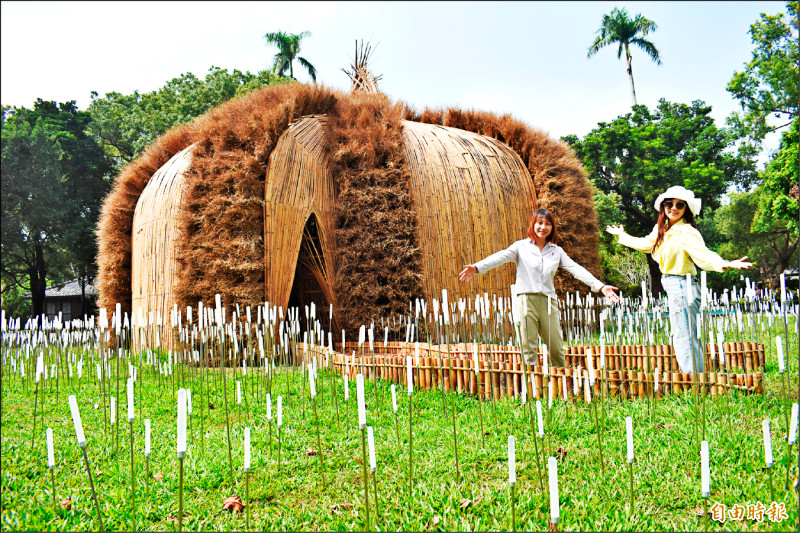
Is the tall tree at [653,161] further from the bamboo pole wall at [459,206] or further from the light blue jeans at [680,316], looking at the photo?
the light blue jeans at [680,316]

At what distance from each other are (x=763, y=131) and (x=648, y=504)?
40.7 feet

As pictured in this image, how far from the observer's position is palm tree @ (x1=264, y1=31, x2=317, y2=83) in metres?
22.8

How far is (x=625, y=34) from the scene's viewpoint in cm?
2088

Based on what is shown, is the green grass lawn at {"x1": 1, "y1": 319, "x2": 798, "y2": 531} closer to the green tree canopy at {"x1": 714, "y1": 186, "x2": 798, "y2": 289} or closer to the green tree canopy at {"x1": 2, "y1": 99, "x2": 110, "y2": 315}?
the green tree canopy at {"x1": 2, "y1": 99, "x2": 110, "y2": 315}

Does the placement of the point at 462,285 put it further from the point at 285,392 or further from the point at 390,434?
the point at 390,434

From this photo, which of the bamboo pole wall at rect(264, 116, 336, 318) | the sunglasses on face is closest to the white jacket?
the sunglasses on face

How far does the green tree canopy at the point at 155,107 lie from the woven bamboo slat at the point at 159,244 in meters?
10.9

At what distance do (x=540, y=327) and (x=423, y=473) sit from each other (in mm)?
2148

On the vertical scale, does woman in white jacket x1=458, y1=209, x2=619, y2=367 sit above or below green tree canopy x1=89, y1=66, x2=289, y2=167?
Answer: below

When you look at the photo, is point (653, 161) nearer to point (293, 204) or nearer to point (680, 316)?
point (293, 204)

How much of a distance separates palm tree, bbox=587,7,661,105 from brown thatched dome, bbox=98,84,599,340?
15999mm

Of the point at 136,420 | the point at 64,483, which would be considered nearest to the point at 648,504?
the point at 64,483

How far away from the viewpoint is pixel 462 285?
761 centimetres

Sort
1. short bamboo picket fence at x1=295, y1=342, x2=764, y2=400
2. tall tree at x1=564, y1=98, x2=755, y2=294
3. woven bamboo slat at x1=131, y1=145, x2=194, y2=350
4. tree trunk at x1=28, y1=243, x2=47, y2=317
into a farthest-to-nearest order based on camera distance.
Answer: tall tree at x1=564, y1=98, x2=755, y2=294, tree trunk at x1=28, y1=243, x2=47, y2=317, woven bamboo slat at x1=131, y1=145, x2=194, y2=350, short bamboo picket fence at x1=295, y1=342, x2=764, y2=400
